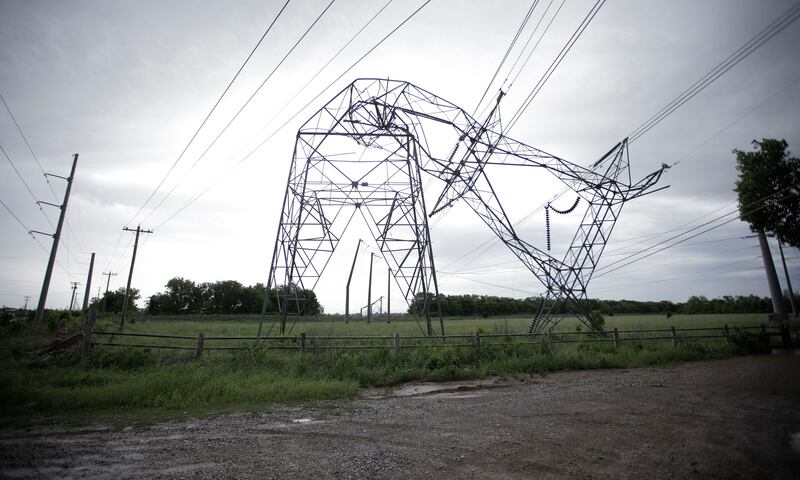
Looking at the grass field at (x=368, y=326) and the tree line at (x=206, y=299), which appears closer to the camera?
the grass field at (x=368, y=326)

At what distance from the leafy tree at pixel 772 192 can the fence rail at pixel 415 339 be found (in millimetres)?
9057

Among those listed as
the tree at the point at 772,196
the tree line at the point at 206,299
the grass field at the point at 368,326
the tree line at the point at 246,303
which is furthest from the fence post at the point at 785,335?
the tree line at the point at 206,299

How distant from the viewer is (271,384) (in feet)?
33.9

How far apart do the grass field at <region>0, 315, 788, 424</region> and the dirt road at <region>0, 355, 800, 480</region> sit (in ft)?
5.14

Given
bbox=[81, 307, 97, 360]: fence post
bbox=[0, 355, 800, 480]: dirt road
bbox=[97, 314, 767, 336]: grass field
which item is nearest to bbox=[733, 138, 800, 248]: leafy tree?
bbox=[97, 314, 767, 336]: grass field

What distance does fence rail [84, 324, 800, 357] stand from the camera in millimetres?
13625

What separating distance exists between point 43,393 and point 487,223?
1671 cm

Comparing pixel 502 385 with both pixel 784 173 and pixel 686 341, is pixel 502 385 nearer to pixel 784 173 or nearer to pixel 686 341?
pixel 686 341

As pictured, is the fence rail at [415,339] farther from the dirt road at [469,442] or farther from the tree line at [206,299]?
the tree line at [206,299]

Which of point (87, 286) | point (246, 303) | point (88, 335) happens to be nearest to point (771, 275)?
point (88, 335)

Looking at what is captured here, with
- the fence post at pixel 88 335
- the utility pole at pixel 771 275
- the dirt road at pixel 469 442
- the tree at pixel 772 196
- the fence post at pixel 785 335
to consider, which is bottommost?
the dirt road at pixel 469 442

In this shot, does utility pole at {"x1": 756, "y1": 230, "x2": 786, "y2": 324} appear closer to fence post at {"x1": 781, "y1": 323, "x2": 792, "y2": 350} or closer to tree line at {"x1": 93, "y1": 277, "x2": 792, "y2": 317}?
fence post at {"x1": 781, "y1": 323, "x2": 792, "y2": 350}

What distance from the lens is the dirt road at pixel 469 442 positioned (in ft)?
14.5

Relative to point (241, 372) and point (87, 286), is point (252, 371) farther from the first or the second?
point (87, 286)
